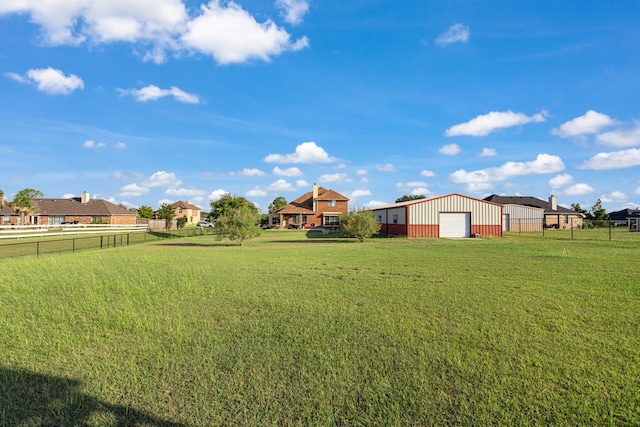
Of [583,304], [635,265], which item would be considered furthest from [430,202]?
[583,304]

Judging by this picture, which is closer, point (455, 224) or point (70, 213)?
point (455, 224)

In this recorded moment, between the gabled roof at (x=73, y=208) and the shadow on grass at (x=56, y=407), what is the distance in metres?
63.2

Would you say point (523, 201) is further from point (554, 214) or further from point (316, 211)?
point (316, 211)

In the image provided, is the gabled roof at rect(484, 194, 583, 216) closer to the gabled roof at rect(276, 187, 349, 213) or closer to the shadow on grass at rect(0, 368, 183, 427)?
the gabled roof at rect(276, 187, 349, 213)

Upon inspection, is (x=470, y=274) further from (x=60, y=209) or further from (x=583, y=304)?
(x=60, y=209)

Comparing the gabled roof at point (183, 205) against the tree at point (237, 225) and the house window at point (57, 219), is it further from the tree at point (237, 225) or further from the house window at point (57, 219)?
the tree at point (237, 225)

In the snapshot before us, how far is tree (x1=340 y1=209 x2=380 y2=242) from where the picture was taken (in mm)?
26562

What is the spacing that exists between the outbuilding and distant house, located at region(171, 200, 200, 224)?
64.1 metres

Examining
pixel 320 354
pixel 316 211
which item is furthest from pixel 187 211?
pixel 320 354

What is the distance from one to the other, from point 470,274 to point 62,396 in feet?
32.4

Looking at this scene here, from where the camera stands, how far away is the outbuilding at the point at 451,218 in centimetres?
3156

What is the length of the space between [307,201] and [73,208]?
127 ft

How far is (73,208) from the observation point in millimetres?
Answer: 59688

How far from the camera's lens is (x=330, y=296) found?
7754mm
